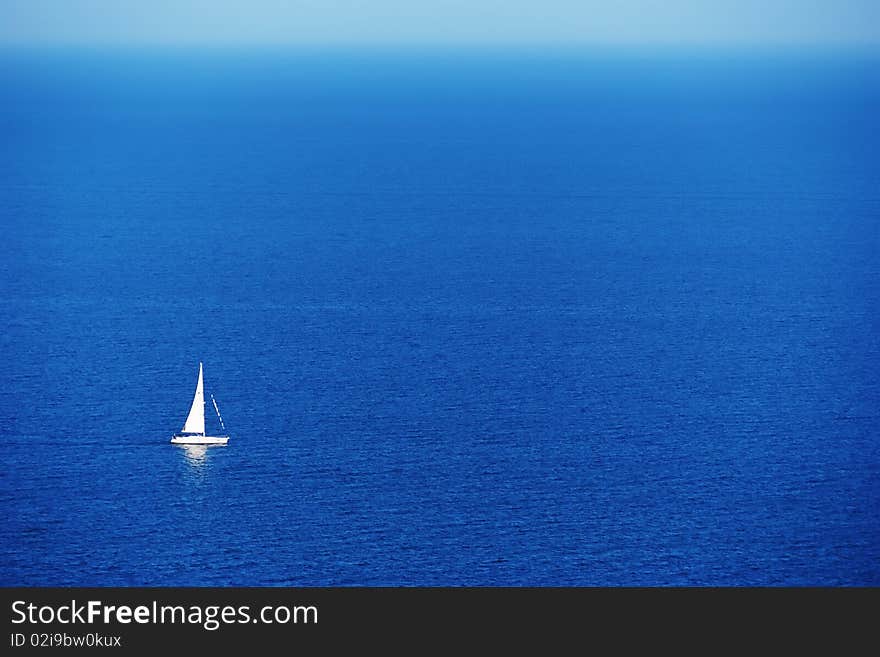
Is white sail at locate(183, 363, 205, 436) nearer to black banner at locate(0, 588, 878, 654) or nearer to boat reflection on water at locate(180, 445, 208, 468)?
boat reflection on water at locate(180, 445, 208, 468)

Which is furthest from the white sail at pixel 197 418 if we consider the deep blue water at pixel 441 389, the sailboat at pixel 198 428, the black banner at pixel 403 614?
the black banner at pixel 403 614

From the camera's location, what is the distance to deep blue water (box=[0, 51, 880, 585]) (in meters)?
63.3

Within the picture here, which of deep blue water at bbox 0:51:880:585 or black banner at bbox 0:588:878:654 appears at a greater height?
deep blue water at bbox 0:51:880:585

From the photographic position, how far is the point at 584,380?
279ft

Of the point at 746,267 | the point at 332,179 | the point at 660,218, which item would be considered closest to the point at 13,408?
the point at 746,267

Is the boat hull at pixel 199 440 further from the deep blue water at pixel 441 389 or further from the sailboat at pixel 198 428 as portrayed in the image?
the deep blue water at pixel 441 389

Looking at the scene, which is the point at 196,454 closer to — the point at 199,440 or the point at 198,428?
the point at 199,440

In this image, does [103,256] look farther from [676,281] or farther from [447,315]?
[676,281]

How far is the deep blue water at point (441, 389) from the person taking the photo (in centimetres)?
6328

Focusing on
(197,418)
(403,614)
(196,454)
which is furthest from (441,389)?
(403,614)

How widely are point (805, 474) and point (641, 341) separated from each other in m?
23.2

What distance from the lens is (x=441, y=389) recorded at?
82812 millimetres

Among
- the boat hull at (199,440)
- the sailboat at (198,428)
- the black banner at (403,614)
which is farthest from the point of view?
the boat hull at (199,440)

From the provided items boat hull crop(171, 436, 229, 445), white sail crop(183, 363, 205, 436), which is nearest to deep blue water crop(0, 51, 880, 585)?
boat hull crop(171, 436, 229, 445)
